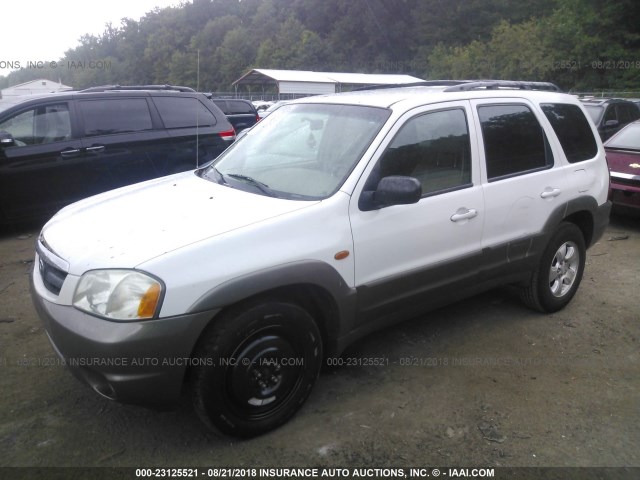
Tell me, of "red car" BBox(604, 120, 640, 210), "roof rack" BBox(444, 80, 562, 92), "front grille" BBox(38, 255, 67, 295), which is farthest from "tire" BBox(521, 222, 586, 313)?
"front grille" BBox(38, 255, 67, 295)

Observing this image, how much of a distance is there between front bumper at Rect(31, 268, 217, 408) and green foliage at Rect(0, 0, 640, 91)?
3561cm

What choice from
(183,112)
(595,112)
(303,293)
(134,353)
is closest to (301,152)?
(303,293)

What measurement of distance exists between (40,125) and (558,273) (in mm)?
6044

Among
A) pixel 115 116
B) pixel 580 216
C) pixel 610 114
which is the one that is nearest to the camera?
pixel 580 216

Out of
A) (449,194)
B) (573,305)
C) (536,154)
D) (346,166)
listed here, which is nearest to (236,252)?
(346,166)

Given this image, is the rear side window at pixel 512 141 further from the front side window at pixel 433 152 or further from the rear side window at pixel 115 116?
the rear side window at pixel 115 116

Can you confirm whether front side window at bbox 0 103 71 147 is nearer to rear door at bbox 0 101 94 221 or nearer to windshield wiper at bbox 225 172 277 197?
rear door at bbox 0 101 94 221

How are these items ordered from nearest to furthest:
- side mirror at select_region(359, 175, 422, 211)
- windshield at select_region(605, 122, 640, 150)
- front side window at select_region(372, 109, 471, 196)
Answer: side mirror at select_region(359, 175, 422, 211) → front side window at select_region(372, 109, 471, 196) → windshield at select_region(605, 122, 640, 150)

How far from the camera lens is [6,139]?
615 centimetres

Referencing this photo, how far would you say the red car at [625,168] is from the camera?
702 cm

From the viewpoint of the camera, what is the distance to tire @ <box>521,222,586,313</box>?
13.8 ft

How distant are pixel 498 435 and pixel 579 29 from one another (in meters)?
37.7

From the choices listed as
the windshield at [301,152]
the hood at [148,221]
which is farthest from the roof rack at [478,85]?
the hood at [148,221]

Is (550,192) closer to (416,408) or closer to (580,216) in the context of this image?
(580,216)
